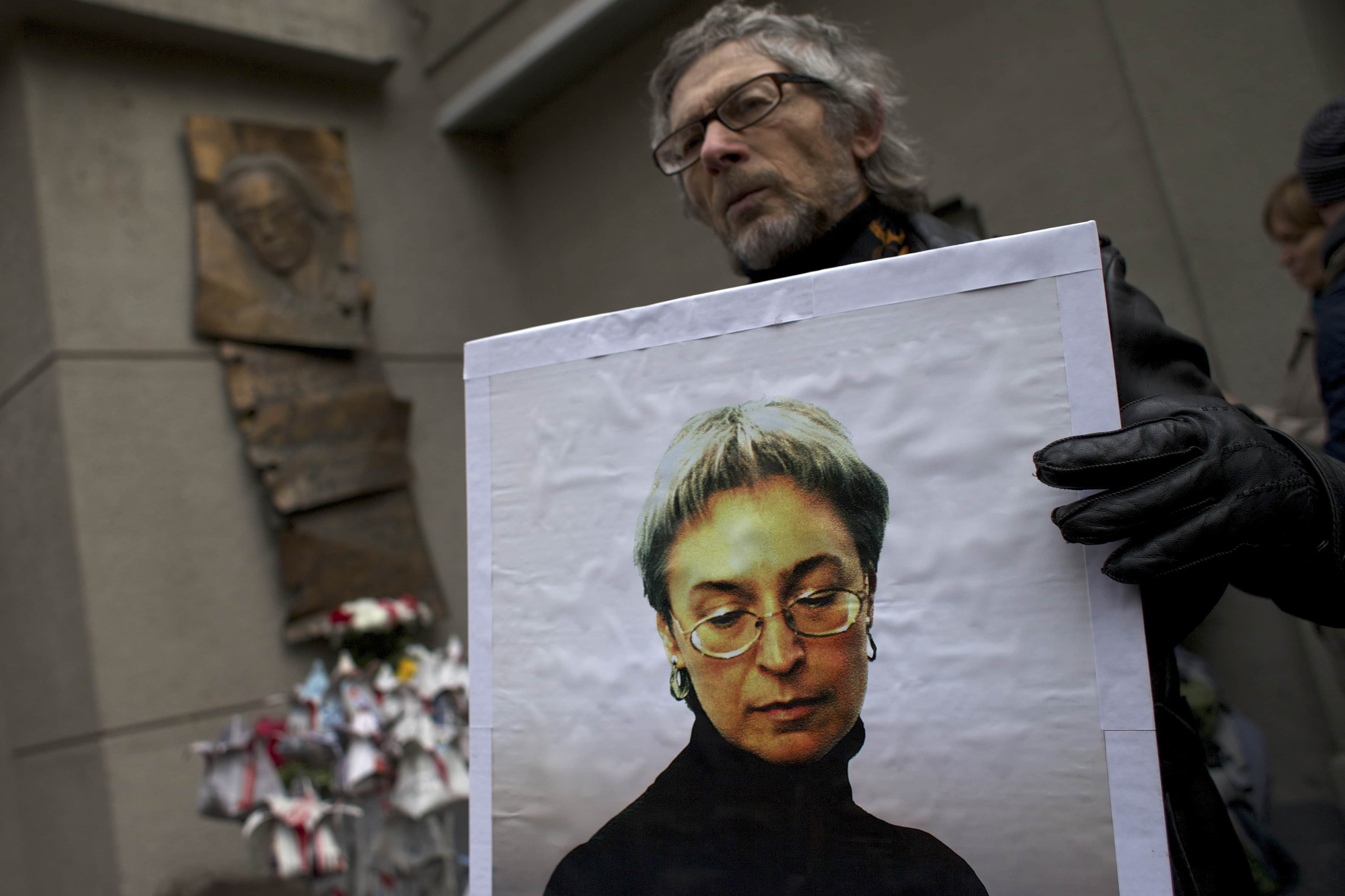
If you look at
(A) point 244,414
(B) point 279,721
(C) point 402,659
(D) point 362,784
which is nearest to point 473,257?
(A) point 244,414

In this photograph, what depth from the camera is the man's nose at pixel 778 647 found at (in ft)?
2.34

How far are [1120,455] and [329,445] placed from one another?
115 inches

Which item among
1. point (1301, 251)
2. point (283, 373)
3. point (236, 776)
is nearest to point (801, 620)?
point (1301, 251)

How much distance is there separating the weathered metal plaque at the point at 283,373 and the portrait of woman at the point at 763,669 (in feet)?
8.67

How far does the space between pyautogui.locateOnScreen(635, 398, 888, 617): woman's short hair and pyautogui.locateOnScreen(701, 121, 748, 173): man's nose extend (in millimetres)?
381

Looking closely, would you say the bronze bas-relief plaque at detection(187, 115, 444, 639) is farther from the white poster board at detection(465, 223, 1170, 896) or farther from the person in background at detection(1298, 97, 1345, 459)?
the person in background at detection(1298, 97, 1345, 459)

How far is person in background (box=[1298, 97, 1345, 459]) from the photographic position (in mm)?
886

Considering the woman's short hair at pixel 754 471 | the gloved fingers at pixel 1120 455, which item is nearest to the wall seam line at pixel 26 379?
the woman's short hair at pixel 754 471

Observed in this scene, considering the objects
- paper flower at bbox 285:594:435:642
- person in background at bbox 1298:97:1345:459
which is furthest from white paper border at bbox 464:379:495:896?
paper flower at bbox 285:594:435:642

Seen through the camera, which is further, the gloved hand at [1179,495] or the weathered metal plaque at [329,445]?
the weathered metal plaque at [329,445]

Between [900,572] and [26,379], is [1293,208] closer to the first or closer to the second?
[900,572]

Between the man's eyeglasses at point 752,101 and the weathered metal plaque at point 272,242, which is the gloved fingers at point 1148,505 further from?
the weathered metal plaque at point 272,242

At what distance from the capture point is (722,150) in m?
1.00

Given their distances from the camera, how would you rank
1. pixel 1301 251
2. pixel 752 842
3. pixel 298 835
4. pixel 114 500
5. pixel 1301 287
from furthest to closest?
1. pixel 114 500
2. pixel 298 835
3. pixel 1301 287
4. pixel 1301 251
5. pixel 752 842
